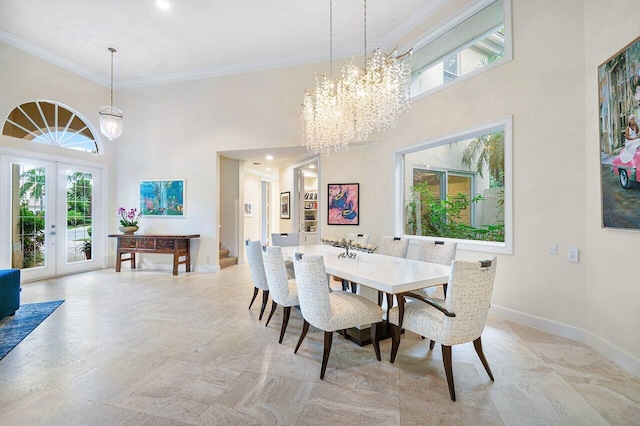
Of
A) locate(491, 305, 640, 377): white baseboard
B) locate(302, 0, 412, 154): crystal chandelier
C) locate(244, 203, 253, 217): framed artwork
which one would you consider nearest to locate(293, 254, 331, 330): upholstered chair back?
locate(302, 0, 412, 154): crystal chandelier

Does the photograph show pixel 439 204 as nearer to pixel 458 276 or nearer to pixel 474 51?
pixel 474 51

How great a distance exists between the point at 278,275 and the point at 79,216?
5731 mm

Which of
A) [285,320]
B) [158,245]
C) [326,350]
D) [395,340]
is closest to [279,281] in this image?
[285,320]

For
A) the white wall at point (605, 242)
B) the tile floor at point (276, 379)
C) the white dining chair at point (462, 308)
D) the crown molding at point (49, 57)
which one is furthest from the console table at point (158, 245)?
the white wall at point (605, 242)

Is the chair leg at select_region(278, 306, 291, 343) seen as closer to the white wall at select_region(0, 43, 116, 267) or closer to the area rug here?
the area rug

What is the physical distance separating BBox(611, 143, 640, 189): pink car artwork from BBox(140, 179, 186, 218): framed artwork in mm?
6726

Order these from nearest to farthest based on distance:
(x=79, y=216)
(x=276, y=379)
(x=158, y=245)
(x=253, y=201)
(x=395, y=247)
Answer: (x=276, y=379), (x=395, y=247), (x=158, y=245), (x=79, y=216), (x=253, y=201)

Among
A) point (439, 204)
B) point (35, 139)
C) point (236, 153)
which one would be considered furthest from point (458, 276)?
point (35, 139)

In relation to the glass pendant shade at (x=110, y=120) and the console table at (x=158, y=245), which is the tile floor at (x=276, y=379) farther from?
the glass pendant shade at (x=110, y=120)

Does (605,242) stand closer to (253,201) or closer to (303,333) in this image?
(303,333)

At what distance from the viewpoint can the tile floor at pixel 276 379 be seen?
1784mm

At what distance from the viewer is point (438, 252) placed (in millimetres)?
3379

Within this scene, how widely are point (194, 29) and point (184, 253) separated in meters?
4.20

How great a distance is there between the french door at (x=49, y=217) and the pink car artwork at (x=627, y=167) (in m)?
8.19
